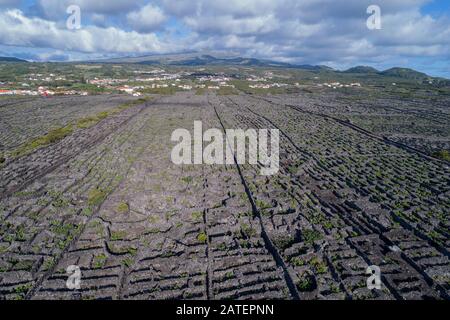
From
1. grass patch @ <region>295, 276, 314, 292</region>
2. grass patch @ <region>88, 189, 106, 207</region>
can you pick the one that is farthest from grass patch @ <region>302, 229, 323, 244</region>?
grass patch @ <region>88, 189, 106, 207</region>

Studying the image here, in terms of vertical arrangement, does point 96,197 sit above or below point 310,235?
below

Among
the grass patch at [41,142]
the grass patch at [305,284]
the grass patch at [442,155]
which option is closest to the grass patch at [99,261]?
the grass patch at [305,284]

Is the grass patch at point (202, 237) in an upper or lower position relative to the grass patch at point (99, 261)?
upper

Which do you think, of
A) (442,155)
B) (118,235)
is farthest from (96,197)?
(442,155)

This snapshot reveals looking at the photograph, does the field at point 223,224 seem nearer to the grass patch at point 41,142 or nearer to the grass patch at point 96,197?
the grass patch at point 96,197

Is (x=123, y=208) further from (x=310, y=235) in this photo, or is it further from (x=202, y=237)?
(x=310, y=235)

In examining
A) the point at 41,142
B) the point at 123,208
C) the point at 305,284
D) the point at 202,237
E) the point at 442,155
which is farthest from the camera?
the point at 41,142

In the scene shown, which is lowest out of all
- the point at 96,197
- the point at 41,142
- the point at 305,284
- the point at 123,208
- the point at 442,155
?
the point at 41,142
